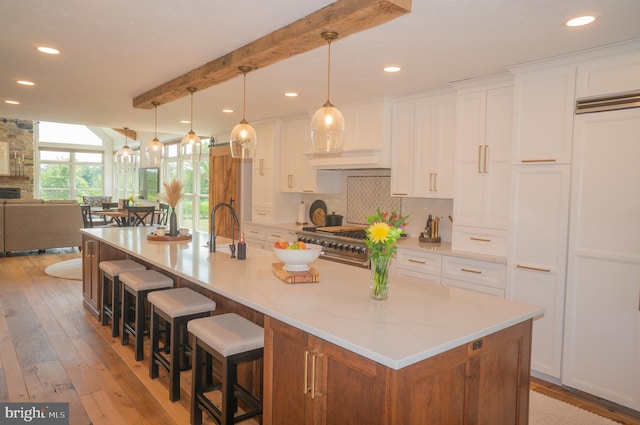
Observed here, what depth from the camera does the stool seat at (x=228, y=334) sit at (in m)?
2.09

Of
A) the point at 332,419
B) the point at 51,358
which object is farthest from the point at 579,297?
the point at 51,358

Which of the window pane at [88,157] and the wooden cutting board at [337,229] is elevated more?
the window pane at [88,157]

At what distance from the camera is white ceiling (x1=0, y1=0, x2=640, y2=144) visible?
2320 millimetres

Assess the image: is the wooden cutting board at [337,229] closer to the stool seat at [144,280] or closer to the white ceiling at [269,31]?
the white ceiling at [269,31]

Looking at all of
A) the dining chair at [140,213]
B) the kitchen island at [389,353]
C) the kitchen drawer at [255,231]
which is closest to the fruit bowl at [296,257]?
the kitchen island at [389,353]

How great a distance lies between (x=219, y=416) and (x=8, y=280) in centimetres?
523

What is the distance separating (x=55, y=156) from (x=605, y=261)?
48.0 ft

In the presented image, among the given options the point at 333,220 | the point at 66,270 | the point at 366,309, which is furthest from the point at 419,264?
the point at 66,270

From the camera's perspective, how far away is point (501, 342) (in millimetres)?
1816

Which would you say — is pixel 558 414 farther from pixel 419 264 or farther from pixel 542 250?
pixel 419 264

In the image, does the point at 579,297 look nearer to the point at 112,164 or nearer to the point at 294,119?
the point at 294,119

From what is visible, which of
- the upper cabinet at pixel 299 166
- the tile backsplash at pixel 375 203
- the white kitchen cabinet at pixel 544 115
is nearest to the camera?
the white kitchen cabinet at pixel 544 115

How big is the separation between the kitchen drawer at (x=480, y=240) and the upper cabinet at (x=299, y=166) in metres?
2.13

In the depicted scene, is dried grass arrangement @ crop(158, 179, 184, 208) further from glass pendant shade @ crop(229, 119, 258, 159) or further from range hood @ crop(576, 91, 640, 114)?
range hood @ crop(576, 91, 640, 114)
